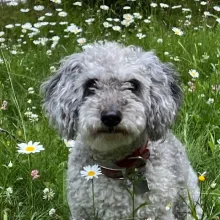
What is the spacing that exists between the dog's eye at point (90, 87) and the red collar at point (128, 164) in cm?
39

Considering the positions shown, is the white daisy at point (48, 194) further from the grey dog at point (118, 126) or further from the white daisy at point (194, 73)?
the white daisy at point (194, 73)

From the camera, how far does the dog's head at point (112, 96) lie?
3.04m

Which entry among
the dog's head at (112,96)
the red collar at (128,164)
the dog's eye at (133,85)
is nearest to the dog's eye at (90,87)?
the dog's head at (112,96)

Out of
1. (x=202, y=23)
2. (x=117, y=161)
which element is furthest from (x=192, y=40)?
(x=117, y=161)

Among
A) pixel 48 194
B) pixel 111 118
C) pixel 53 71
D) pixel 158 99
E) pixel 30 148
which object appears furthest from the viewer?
pixel 53 71

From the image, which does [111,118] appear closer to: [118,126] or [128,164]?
[118,126]

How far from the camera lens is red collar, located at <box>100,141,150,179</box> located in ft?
10.9

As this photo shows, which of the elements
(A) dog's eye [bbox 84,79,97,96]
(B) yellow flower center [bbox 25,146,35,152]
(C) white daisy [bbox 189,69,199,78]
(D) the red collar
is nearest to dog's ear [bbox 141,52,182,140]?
(D) the red collar

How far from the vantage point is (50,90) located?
11.2ft

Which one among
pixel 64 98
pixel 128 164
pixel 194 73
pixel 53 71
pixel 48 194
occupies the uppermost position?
pixel 64 98

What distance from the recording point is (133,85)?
320 centimetres

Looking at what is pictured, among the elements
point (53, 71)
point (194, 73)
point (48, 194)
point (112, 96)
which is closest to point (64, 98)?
point (112, 96)

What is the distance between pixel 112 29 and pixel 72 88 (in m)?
3.82

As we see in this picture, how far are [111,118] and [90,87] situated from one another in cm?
29
